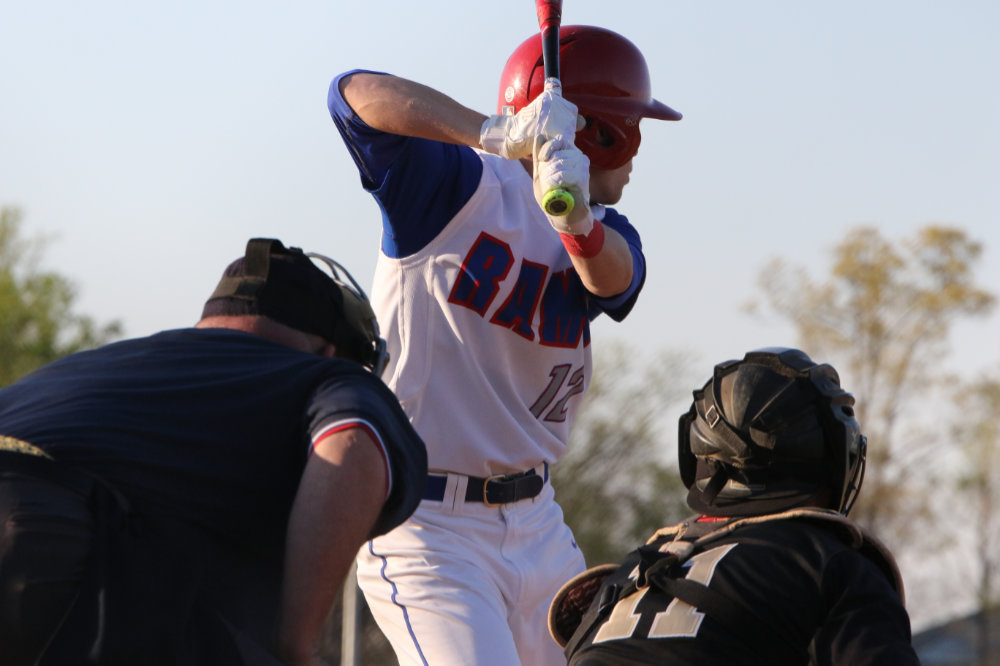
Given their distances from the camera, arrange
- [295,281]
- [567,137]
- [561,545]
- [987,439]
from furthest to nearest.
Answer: [987,439]
[561,545]
[567,137]
[295,281]

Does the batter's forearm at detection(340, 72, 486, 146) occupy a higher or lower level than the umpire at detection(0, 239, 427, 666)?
higher

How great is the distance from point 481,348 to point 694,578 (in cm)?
133

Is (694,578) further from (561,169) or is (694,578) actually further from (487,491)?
(487,491)

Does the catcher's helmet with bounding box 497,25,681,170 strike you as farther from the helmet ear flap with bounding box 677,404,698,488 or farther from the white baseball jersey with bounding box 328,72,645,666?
the helmet ear flap with bounding box 677,404,698,488

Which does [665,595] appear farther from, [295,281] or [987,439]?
[987,439]

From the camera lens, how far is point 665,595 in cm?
302

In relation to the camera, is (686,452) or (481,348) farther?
(481,348)

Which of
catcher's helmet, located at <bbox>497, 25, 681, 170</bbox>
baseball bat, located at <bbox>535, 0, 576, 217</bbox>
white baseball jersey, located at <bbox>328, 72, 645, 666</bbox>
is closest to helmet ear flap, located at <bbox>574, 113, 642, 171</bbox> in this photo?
Answer: catcher's helmet, located at <bbox>497, 25, 681, 170</bbox>

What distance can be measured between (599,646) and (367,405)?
3.27 ft

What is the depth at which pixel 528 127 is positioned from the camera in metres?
3.33

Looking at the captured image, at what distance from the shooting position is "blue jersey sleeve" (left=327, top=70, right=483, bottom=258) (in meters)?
3.79

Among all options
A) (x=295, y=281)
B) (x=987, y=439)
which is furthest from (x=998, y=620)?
(x=295, y=281)

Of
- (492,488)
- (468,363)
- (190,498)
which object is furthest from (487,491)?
(190,498)

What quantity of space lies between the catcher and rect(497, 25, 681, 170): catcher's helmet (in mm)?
1254
